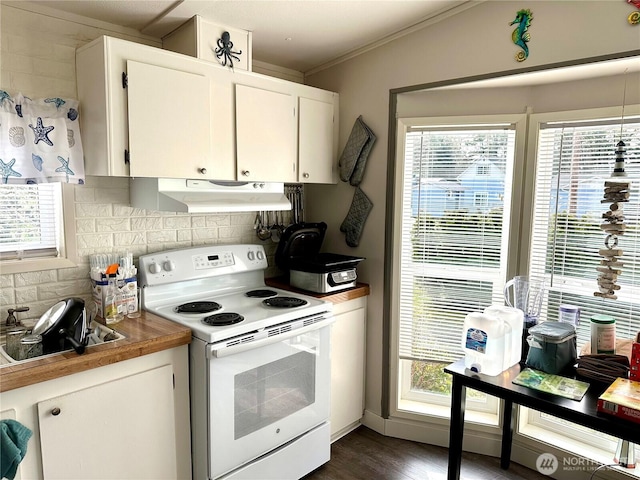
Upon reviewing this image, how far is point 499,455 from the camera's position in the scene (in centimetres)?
261

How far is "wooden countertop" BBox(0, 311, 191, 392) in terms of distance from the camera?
1.50 metres

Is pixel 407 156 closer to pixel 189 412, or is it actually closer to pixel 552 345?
pixel 552 345

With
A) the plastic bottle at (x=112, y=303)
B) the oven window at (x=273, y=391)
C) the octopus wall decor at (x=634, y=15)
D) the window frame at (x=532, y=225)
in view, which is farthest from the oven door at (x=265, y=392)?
the octopus wall decor at (x=634, y=15)

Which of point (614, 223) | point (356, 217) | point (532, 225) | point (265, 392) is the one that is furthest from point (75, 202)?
point (614, 223)

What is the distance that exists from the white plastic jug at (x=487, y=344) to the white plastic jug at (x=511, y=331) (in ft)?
0.10

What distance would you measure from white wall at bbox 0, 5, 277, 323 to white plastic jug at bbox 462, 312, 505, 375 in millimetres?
1605

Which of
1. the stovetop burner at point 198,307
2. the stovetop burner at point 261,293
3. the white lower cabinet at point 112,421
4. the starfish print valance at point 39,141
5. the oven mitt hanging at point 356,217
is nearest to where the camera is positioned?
the white lower cabinet at point 112,421

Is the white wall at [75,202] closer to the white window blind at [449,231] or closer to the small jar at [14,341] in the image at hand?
the small jar at [14,341]

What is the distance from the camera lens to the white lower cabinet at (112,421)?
1.57m

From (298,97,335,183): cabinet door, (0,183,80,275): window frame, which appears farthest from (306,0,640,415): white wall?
(0,183,80,275): window frame

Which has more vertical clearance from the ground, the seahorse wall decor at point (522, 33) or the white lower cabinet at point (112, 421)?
the seahorse wall decor at point (522, 33)

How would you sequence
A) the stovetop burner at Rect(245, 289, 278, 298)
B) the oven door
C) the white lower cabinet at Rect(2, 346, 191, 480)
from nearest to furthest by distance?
the white lower cabinet at Rect(2, 346, 191, 480) < the oven door < the stovetop burner at Rect(245, 289, 278, 298)

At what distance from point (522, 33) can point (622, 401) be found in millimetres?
1637

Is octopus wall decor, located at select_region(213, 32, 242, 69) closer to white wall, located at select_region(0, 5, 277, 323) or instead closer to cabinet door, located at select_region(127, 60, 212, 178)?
cabinet door, located at select_region(127, 60, 212, 178)
